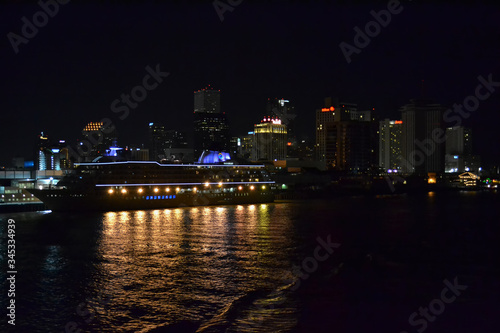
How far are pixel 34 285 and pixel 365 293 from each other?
46.9 ft

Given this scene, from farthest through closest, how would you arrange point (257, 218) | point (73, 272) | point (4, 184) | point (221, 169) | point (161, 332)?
1. point (4, 184)
2. point (221, 169)
3. point (257, 218)
4. point (73, 272)
5. point (161, 332)

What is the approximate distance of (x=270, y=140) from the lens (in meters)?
177

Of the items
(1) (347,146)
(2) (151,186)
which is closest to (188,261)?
(2) (151,186)

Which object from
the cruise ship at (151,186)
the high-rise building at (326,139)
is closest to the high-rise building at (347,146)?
the high-rise building at (326,139)

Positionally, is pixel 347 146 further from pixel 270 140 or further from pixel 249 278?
pixel 249 278

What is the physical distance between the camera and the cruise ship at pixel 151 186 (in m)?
53.5

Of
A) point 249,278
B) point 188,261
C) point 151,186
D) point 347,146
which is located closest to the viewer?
point 249,278

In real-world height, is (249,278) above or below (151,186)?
below

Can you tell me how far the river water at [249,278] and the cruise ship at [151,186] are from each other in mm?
13941

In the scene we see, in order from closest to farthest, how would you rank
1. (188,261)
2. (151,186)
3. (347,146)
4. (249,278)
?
1. (249,278)
2. (188,261)
3. (151,186)
4. (347,146)

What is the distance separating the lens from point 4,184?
77938 millimetres

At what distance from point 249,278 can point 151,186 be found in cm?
3964

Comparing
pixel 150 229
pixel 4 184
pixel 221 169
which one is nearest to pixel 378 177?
pixel 221 169

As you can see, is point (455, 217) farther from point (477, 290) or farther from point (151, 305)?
point (151, 305)
